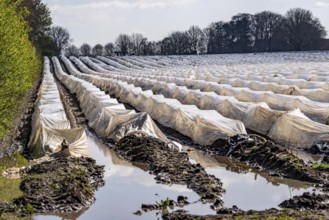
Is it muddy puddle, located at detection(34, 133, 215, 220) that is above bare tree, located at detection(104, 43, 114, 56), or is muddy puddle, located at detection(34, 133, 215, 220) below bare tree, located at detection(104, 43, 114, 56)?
above

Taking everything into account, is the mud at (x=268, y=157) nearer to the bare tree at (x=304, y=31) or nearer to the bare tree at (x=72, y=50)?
the bare tree at (x=304, y=31)

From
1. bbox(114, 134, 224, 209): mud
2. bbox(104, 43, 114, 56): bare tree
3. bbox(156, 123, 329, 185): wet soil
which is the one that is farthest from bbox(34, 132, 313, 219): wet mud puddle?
bbox(104, 43, 114, 56): bare tree

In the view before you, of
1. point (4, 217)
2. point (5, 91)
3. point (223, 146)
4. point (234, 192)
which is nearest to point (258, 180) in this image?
point (234, 192)

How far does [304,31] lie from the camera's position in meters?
112

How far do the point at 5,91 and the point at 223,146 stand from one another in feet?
29.1

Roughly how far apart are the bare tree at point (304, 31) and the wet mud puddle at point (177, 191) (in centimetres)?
9804

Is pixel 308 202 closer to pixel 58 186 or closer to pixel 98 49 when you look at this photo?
pixel 58 186

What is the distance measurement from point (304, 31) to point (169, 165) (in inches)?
3981

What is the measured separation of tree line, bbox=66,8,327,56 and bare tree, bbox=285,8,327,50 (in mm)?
1176

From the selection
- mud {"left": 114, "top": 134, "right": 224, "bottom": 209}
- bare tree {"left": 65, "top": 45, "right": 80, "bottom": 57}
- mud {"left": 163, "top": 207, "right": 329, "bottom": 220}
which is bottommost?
bare tree {"left": 65, "top": 45, "right": 80, "bottom": 57}

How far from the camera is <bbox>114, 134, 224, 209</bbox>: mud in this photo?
14.5 meters

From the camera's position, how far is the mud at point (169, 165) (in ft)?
47.4

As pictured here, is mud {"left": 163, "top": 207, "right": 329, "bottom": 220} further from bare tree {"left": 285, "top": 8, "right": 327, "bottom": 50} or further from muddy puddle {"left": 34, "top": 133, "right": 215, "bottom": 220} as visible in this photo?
bare tree {"left": 285, "top": 8, "right": 327, "bottom": 50}

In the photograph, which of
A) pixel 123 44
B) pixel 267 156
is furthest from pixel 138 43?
pixel 267 156
